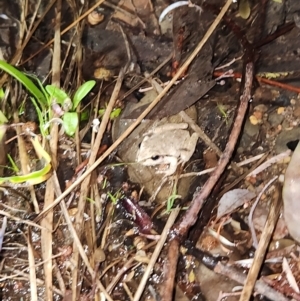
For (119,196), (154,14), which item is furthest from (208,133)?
(154,14)

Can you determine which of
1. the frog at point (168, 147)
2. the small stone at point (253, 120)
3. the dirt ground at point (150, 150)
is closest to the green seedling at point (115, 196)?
the dirt ground at point (150, 150)

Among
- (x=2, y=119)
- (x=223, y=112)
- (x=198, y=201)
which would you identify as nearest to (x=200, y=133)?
(x=223, y=112)

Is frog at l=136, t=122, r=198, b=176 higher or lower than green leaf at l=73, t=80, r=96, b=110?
lower

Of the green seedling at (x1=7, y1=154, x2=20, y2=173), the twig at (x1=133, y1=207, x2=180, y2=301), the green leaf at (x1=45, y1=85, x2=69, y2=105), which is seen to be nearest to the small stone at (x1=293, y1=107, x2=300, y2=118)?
the twig at (x1=133, y1=207, x2=180, y2=301)

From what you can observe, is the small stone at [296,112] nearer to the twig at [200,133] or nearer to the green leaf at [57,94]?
the twig at [200,133]

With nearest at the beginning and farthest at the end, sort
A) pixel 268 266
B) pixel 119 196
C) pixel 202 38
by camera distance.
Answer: pixel 268 266, pixel 119 196, pixel 202 38

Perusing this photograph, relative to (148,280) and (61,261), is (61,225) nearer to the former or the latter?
(61,261)

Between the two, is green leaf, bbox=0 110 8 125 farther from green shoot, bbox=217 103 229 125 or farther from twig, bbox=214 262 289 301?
twig, bbox=214 262 289 301
